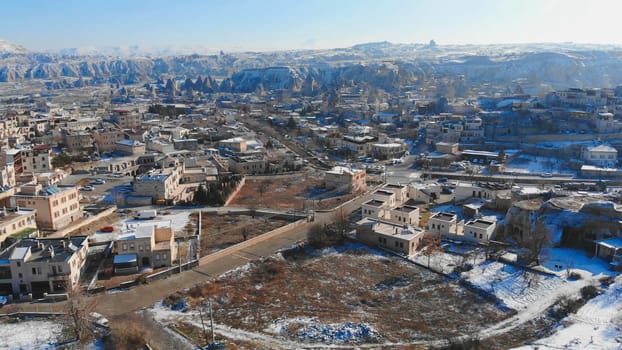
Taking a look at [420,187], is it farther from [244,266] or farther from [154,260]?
[154,260]

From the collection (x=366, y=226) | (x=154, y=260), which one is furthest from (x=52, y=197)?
(x=366, y=226)

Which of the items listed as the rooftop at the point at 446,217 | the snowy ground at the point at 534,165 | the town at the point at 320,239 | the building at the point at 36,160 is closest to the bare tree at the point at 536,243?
the town at the point at 320,239

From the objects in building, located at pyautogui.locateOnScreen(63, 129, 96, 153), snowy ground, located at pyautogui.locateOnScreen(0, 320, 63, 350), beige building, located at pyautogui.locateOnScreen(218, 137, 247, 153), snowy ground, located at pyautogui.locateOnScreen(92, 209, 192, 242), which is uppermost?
building, located at pyautogui.locateOnScreen(63, 129, 96, 153)

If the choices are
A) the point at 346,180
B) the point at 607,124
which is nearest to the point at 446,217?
the point at 346,180

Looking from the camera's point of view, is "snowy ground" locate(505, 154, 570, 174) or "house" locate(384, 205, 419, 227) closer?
"house" locate(384, 205, 419, 227)

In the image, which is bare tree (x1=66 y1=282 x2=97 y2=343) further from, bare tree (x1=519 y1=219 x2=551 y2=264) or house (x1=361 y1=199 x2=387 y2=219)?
bare tree (x1=519 y1=219 x2=551 y2=264)

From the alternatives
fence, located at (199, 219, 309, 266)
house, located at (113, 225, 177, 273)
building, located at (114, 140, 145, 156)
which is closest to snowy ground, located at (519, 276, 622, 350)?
fence, located at (199, 219, 309, 266)

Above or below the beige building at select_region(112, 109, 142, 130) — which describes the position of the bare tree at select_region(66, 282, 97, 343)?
below

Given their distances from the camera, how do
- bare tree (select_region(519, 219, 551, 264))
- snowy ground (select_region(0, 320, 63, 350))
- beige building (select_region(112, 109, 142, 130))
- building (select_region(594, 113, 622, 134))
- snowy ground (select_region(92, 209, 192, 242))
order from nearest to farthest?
snowy ground (select_region(0, 320, 63, 350)) < bare tree (select_region(519, 219, 551, 264)) < snowy ground (select_region(92, 209, 192, 242)) < building (select_region(594, 113, 622, 134)) < beige building (select_region(112, 109, 142, 130))
